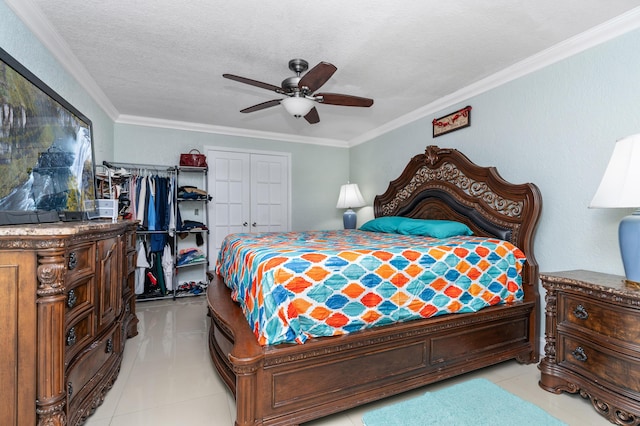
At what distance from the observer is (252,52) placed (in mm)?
2488

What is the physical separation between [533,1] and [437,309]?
6.73 ft

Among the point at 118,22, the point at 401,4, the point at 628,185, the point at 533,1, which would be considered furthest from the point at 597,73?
the point at 118,22

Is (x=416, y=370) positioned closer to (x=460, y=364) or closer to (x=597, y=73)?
(x=460, y=364)

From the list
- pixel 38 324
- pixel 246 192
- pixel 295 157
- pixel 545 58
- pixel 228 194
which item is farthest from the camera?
pixel 295 157

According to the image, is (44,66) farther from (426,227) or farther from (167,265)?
(426,227)

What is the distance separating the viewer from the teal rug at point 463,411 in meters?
1.65

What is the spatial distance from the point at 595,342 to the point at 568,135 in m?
1.55

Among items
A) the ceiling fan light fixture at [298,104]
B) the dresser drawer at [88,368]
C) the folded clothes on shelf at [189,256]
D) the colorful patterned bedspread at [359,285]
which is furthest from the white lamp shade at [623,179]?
the folded clothes on shelf at [189,256]

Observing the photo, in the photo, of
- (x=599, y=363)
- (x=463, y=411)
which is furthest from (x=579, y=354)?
(x=463, y=411)

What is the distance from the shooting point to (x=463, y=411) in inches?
68.2

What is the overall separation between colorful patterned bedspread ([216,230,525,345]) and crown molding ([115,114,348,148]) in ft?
9.78

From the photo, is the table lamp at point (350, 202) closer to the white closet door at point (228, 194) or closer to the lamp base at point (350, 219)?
the lamp base at point (350, 219)

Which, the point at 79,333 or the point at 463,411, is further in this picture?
the point at 463,411

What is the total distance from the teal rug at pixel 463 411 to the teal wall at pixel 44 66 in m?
3.10
